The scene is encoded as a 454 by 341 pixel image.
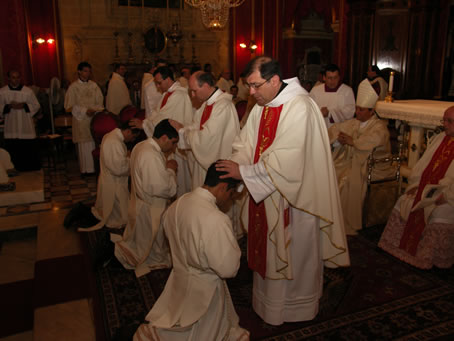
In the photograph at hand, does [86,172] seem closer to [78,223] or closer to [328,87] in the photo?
[78,223]

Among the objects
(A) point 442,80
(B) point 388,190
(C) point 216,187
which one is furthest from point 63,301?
(A) point 442,80

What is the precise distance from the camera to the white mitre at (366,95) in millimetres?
4672

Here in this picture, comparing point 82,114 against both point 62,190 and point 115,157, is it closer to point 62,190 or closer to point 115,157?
point 62,190

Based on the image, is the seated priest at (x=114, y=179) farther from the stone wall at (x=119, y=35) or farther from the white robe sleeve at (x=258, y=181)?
the stone wall at (x=119, y=35)

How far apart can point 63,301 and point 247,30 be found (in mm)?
14608

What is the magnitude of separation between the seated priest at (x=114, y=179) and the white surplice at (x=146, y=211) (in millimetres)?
717

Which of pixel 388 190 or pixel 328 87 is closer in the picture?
pixel 388 190

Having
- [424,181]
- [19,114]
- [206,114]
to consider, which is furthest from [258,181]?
[19,114]

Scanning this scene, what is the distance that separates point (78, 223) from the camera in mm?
5145

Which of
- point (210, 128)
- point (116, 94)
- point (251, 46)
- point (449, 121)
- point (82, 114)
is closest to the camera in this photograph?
point (449, 121)

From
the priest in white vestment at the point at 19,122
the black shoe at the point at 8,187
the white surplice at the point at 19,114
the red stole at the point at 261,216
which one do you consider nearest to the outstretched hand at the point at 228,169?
the red stole at the point at 261,216

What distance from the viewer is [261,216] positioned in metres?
3.10

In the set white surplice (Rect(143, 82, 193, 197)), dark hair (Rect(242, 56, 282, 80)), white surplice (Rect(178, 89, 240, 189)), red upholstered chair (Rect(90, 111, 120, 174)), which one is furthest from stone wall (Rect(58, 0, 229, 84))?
dark hair (Rect(242, 56, 282, 80))

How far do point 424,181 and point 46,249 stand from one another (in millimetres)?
4015
